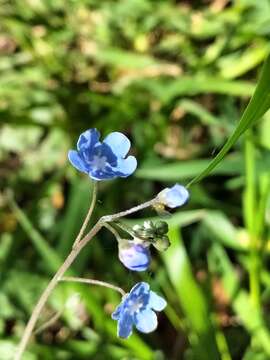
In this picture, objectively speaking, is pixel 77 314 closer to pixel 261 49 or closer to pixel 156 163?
pixel 156 163

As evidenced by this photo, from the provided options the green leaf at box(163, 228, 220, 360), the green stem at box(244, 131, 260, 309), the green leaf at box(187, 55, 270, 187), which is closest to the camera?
the green leaf at box(187, 55, 270, 187)

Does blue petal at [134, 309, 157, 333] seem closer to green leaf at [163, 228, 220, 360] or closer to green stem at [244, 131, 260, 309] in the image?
green leaf at [163, 228, 220, 360]

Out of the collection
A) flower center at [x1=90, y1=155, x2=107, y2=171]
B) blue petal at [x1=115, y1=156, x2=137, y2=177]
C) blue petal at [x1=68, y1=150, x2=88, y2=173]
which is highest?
blue petal at [x1=68, y1=150, x2=88, y2=173]

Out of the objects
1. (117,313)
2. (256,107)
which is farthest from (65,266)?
(256,107)

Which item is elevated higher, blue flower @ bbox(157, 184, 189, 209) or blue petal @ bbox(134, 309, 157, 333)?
blue flower @ bbox(157, 184, 189, 209)

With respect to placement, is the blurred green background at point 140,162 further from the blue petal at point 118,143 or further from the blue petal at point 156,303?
the blue petal at point 118,143

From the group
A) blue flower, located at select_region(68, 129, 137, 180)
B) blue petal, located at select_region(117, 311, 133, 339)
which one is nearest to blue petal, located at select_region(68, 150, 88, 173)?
blue flower, located at select_region(68, 129, 137, 180)
